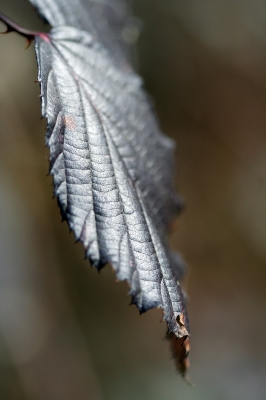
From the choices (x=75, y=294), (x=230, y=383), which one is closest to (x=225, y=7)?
(x=75, y=294)

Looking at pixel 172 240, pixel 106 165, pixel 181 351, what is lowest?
pixel 172 240

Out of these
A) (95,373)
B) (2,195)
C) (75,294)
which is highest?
(2,195)

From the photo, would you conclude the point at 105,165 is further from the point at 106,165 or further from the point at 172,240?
the point at 172,240

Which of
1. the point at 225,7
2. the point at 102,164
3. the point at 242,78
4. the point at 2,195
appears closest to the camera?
the point at 102,164

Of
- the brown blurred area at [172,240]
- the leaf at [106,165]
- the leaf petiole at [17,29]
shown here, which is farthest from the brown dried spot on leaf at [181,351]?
the brown blurred area at [172,240]

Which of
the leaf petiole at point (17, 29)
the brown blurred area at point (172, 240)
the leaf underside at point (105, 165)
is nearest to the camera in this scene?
the leaf underside at point (105, 165)

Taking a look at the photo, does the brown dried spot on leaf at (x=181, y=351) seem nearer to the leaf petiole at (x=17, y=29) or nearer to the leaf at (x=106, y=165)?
the leaf at (x=106, y=165)

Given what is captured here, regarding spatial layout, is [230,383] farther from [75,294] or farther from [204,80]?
[204,80]

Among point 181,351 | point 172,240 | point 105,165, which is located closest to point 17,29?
point 105,165

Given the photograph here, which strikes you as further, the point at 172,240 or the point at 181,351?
the point at 172,240
